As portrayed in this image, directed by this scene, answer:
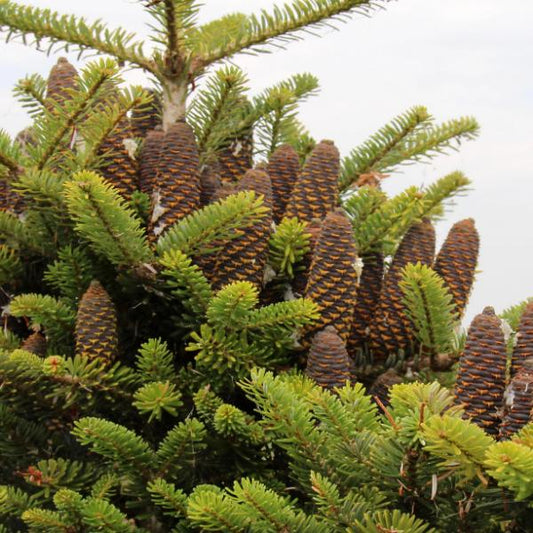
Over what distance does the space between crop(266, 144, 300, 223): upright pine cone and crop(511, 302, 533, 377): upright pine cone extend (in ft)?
1.93

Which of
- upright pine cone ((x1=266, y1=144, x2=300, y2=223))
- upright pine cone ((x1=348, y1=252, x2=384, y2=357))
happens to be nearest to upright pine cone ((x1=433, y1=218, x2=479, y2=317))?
upright pine cone ((x1=348, y1=252, x2=384, y2=357))

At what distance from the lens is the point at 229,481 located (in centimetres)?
139

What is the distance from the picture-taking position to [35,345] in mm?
1495

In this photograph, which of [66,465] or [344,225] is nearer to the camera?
[66,465]

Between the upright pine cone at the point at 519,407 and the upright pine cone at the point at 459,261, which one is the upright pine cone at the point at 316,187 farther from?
the upright pine cone at the point at 519,407

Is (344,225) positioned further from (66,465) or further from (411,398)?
(66,465)

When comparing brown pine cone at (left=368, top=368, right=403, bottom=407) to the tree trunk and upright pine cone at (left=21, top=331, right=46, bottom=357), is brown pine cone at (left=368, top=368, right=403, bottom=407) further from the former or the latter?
the tree trunk

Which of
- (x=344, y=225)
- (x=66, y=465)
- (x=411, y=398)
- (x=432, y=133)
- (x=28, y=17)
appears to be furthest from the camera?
(x=432, y=133)

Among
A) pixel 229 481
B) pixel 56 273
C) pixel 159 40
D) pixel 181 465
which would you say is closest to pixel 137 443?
pixel 181 465

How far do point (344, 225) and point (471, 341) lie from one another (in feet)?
1.07

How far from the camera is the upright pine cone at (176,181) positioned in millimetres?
1518

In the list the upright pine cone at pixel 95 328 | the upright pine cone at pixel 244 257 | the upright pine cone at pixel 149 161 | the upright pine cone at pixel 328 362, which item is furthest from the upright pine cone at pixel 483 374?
the upright pine cone at pixel 149 161

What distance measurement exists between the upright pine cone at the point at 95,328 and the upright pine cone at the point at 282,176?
18.5 inches

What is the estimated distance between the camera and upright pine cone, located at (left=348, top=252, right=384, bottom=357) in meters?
1.62
